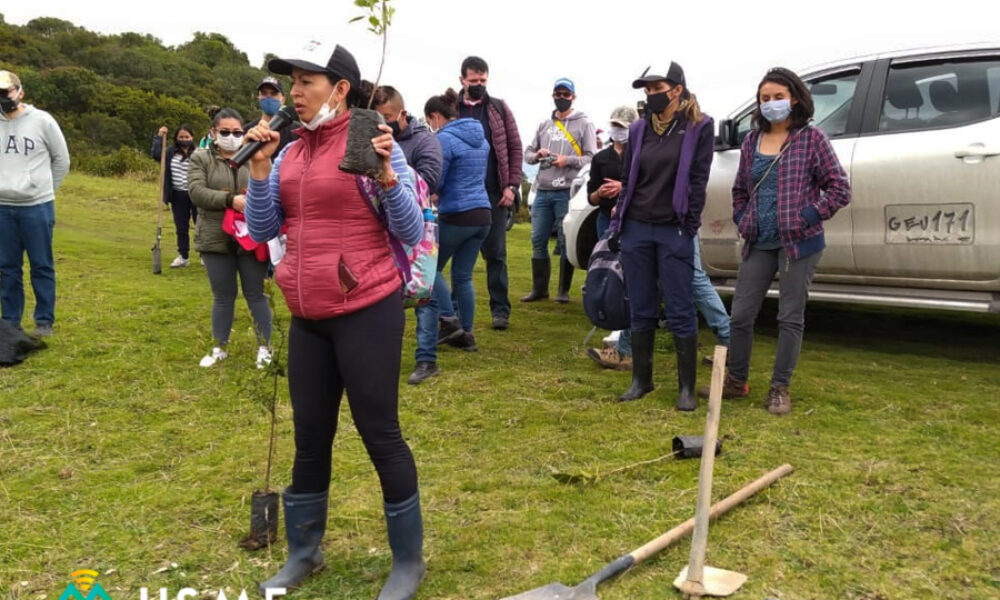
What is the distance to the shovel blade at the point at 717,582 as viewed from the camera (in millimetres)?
2898

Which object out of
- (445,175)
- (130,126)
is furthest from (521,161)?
(130,126)

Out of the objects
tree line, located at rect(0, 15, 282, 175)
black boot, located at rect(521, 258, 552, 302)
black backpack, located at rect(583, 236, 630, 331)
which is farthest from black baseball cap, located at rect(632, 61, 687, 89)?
tree line, located at rect(0, 15, 282, 175)

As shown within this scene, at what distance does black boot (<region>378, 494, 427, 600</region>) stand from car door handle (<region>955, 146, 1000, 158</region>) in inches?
172

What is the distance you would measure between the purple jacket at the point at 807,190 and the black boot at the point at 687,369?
2.44ft

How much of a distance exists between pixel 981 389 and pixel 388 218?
4.31 m

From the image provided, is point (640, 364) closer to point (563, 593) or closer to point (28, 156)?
point (563, 593)

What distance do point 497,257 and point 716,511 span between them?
4198 millimetres

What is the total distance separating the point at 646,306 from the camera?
5141 mm

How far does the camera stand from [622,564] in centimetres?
303

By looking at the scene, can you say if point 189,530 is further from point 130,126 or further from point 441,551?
point 130,126

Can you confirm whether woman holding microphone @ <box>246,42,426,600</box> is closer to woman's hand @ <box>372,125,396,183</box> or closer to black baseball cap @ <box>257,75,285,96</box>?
woman's hand @ <box>372,125,396,183</box>

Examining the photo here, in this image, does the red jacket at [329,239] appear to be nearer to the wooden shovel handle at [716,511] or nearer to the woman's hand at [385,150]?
the woman's hand at [385,150]

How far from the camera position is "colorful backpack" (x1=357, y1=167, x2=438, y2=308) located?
2.93 meters

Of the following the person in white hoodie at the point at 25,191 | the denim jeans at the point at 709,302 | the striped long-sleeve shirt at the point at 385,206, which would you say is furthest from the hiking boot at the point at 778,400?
the person in white hoodie at the point at 25,191
